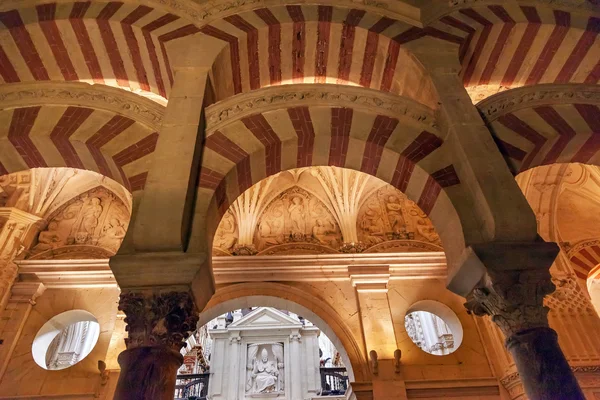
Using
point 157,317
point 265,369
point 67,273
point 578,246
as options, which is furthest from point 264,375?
point 157,317

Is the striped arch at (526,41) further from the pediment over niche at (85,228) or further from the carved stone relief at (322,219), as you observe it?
the pediment over niche at (85,228)

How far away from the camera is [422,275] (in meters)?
7.35

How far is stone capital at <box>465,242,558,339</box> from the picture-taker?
3.03 meters

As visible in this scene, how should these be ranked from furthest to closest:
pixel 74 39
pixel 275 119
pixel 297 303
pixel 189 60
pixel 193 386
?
pixel 193 386
pixel 297 303
pixel 74 39
pixel 189 60
pixel 275 119

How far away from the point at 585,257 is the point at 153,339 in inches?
300

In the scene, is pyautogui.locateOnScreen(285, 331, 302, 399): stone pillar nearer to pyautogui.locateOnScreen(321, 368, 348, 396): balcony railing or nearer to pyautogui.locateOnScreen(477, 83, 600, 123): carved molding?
pyautogui.locateOnScreen(321, 368, 348, 396): balcony railing

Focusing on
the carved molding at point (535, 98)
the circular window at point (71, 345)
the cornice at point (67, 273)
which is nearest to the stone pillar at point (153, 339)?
the carved molding at point (535, 98)

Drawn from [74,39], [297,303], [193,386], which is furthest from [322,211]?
[193,386]

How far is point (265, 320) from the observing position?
39.3 ft

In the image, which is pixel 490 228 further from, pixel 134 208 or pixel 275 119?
pixel 134 208

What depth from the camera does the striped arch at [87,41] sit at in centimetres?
506

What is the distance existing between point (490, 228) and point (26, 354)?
22.4 feet

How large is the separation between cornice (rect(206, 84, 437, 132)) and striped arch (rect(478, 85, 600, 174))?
69 cm

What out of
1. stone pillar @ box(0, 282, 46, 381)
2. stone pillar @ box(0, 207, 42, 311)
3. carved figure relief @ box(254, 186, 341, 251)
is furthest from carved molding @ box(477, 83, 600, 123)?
stone pillar @ box(0, 207, 42, 311)
